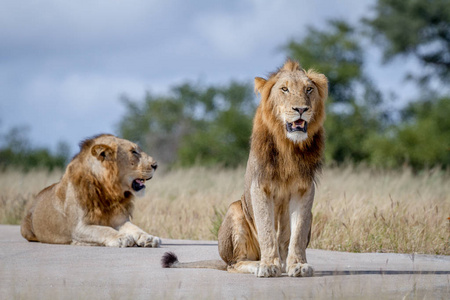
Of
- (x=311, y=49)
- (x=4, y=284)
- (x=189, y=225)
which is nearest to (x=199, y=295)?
(x=4, y=284)

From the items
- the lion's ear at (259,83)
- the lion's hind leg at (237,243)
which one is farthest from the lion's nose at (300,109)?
the lion's hind leg at (237,243)

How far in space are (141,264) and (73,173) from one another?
7.71 ft

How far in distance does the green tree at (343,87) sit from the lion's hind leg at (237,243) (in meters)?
20.4

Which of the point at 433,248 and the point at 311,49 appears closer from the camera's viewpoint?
the point at 433,248

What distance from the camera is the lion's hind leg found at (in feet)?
18.5

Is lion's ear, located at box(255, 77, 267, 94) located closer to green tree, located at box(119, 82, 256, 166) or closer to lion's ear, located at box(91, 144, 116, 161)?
lion's ear, located at box(91, 144, 116, 161)

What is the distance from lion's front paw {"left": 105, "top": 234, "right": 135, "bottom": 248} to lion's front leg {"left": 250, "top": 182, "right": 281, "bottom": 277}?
257 centimetres

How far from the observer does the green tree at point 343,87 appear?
2720 cm

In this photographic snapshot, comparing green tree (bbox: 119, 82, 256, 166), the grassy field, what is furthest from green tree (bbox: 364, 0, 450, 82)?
the grassy field

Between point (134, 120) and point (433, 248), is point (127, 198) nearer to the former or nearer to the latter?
point (433, 248)

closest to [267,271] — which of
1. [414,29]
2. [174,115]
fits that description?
[414,29]

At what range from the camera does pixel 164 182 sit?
1473 centimetres

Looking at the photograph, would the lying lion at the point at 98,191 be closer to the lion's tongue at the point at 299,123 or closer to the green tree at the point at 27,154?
the lion's tongue at the point at 299,123

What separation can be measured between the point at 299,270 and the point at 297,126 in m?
1.08
